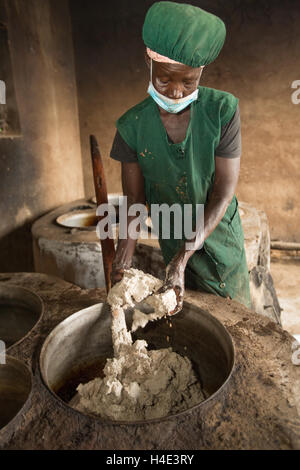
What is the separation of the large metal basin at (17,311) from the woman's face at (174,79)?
1.13m

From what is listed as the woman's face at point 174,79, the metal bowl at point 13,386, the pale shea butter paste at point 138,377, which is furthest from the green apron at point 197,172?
the metal bowl at point 13,386

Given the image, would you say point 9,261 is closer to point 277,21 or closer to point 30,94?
point 30,94

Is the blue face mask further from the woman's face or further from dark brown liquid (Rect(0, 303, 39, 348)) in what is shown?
dark brown liquid (Rect(0, 303, 39, 348))

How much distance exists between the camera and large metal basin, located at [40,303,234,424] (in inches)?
54.2

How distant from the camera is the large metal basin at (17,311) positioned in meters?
1.75

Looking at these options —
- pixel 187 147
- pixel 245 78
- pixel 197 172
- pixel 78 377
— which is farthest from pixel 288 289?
pixel 78 377

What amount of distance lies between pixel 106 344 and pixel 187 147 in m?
1.01

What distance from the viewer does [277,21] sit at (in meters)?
3.97

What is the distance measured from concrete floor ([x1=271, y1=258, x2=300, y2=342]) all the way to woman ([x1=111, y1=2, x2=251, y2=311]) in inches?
65.8
